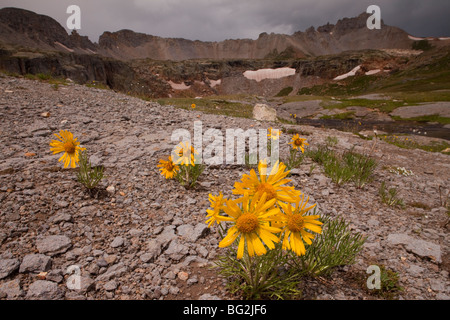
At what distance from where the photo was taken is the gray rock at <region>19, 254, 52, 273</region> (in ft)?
7.89

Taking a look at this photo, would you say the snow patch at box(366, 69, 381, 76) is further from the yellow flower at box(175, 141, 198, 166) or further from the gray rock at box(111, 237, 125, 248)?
the gray rock at box(111, 237, 125, 248)

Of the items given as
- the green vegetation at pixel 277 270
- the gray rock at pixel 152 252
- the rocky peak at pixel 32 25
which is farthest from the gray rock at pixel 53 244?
the rocky peak at pixel 32 25

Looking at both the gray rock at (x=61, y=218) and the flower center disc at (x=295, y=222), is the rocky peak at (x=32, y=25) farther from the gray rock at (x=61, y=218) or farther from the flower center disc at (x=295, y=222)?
the flower center disc at (x=295, y=222)

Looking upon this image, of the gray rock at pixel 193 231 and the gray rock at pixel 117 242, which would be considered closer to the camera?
the gray rock at pixel 117 242

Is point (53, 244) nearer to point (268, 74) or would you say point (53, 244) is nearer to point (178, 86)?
point (178, 86)

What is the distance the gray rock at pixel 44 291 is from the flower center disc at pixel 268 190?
2222 mm

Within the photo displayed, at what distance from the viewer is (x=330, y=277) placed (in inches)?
100

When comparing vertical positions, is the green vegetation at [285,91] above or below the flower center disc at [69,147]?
above

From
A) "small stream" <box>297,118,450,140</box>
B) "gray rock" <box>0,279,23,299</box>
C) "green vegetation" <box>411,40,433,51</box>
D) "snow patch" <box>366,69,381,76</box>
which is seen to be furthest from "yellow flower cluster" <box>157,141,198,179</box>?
"green vegetation" <box>411,40,433,51</box>

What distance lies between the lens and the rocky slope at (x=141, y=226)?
2.39 m

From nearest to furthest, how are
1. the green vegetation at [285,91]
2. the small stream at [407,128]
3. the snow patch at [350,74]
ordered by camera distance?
the small stream at [407,128] → the snow patch at [350,74] → the green vegetation at [285,91]

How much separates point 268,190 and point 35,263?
2667 millimetres

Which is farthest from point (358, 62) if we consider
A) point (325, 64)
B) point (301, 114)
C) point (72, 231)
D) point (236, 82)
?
point (72, 231)
